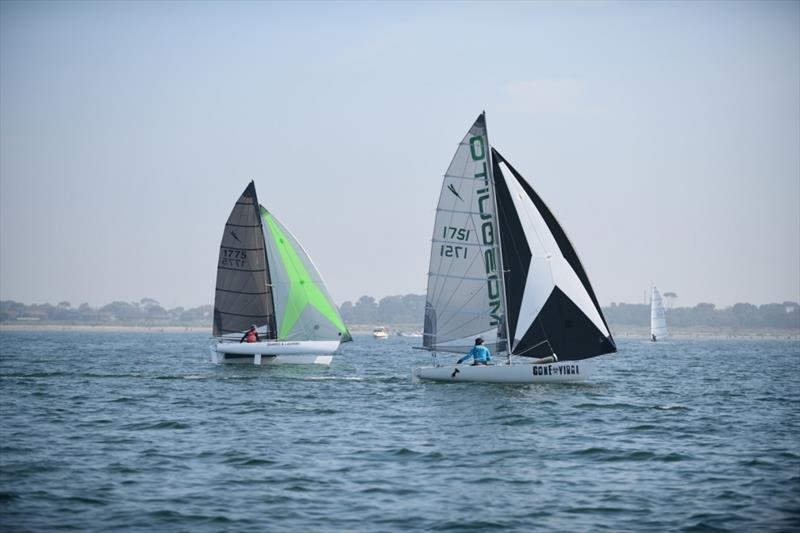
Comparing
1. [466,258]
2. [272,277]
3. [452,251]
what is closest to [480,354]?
[466,258]

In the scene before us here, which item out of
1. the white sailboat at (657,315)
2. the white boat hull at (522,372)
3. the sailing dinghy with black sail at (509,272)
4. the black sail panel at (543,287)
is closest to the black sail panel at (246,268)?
the sailing dinghy with black sail at (509,272)

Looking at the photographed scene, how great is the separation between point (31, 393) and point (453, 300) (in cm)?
1711

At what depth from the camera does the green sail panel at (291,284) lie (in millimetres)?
51281

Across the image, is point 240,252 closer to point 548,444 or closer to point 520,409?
point 520,409

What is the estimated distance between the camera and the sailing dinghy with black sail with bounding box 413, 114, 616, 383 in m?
36.6

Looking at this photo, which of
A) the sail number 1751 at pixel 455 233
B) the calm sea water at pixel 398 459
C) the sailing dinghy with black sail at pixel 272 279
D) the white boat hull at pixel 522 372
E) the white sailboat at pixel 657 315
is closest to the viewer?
the calm sea water at pixel 398 459

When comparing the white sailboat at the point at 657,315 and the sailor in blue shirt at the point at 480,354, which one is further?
the white sailboat at the point at 657,315

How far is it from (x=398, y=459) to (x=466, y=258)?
16.5 m

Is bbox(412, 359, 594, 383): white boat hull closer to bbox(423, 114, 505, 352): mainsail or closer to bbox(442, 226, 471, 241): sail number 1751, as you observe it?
bbox(423, 114, 505, 352): mainsail

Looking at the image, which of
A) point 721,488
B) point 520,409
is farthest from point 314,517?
point 520,409

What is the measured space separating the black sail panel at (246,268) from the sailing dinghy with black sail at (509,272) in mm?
16235

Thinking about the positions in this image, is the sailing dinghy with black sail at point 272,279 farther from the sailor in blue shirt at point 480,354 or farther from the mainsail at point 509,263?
the sailor in blue shirt at point 480,354

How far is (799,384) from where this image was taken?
154ft

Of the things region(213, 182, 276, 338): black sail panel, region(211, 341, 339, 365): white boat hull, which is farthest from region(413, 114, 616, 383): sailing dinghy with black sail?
region(213, 182, 276, 338): black sail panel
